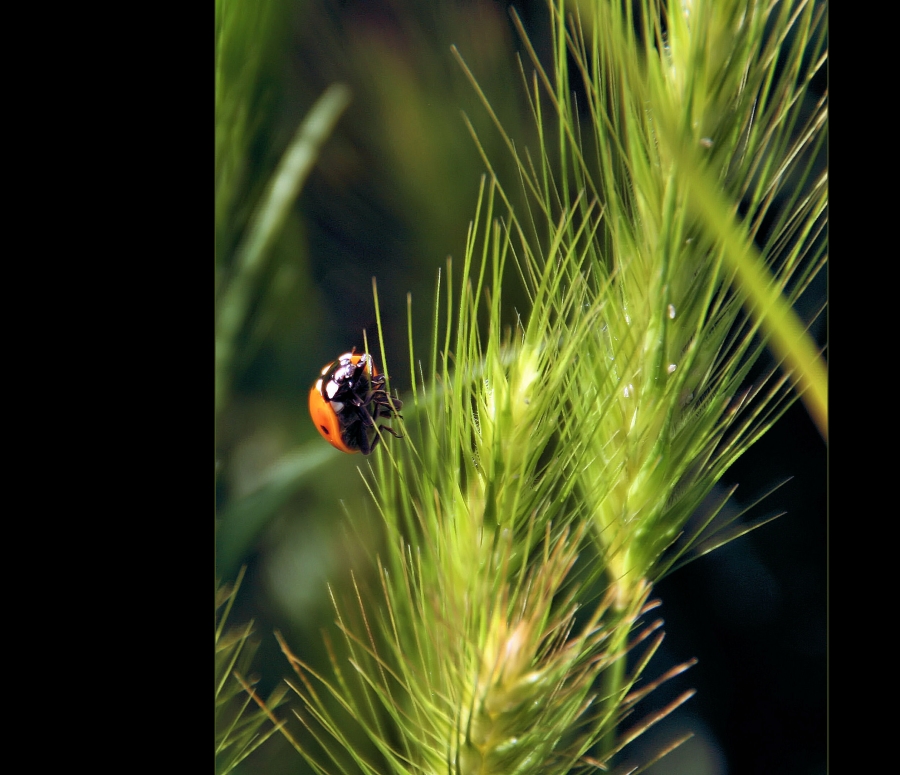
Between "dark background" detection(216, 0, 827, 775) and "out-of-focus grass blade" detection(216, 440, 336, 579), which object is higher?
"dark background" detection(216, 0, 827, 775)

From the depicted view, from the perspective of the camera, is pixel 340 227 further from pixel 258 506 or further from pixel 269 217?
pixel 258 506

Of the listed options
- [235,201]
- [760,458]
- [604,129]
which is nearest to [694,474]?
[760,458]

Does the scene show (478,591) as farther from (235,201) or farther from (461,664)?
(235,201)

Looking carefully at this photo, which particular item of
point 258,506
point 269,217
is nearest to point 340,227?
point 269,217

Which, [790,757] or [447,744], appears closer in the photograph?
[447,744]

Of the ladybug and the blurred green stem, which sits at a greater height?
the blurred green stem
